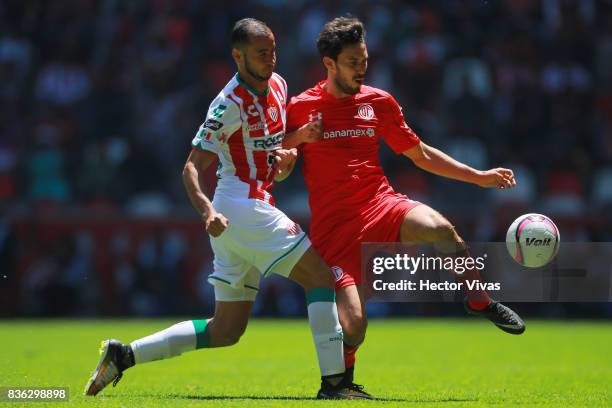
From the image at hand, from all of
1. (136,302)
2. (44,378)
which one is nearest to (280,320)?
(136,302)

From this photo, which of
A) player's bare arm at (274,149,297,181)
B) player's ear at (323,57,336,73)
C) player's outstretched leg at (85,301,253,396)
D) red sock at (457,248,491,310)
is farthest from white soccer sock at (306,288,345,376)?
player's ear at (323,57,336,73)

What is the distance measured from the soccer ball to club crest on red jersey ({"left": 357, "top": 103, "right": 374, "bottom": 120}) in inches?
54.9

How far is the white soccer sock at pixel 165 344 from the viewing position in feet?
25.9

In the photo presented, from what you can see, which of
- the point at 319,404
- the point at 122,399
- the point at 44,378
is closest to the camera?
the point at 319,404

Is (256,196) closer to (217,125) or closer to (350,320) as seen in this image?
(217,125)

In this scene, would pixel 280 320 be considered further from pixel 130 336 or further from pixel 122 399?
pixel 122 399

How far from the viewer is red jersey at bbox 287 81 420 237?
8156 millimetres

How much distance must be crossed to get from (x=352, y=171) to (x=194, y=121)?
1127 centimetres

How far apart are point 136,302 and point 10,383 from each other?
10.0m

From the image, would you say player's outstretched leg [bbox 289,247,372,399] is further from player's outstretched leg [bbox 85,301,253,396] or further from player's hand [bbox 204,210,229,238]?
player's hand [bbox 204,210,229,238]

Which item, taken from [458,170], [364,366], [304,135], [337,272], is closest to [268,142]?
[304,135]

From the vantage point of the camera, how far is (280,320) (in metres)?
18.8

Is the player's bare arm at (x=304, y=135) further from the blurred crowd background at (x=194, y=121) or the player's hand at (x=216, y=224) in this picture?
the blurred crowd background at (x=194, y=121)

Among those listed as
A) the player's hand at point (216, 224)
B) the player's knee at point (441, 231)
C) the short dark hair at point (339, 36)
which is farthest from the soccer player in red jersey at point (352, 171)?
the player's hand at point (216, 224)
